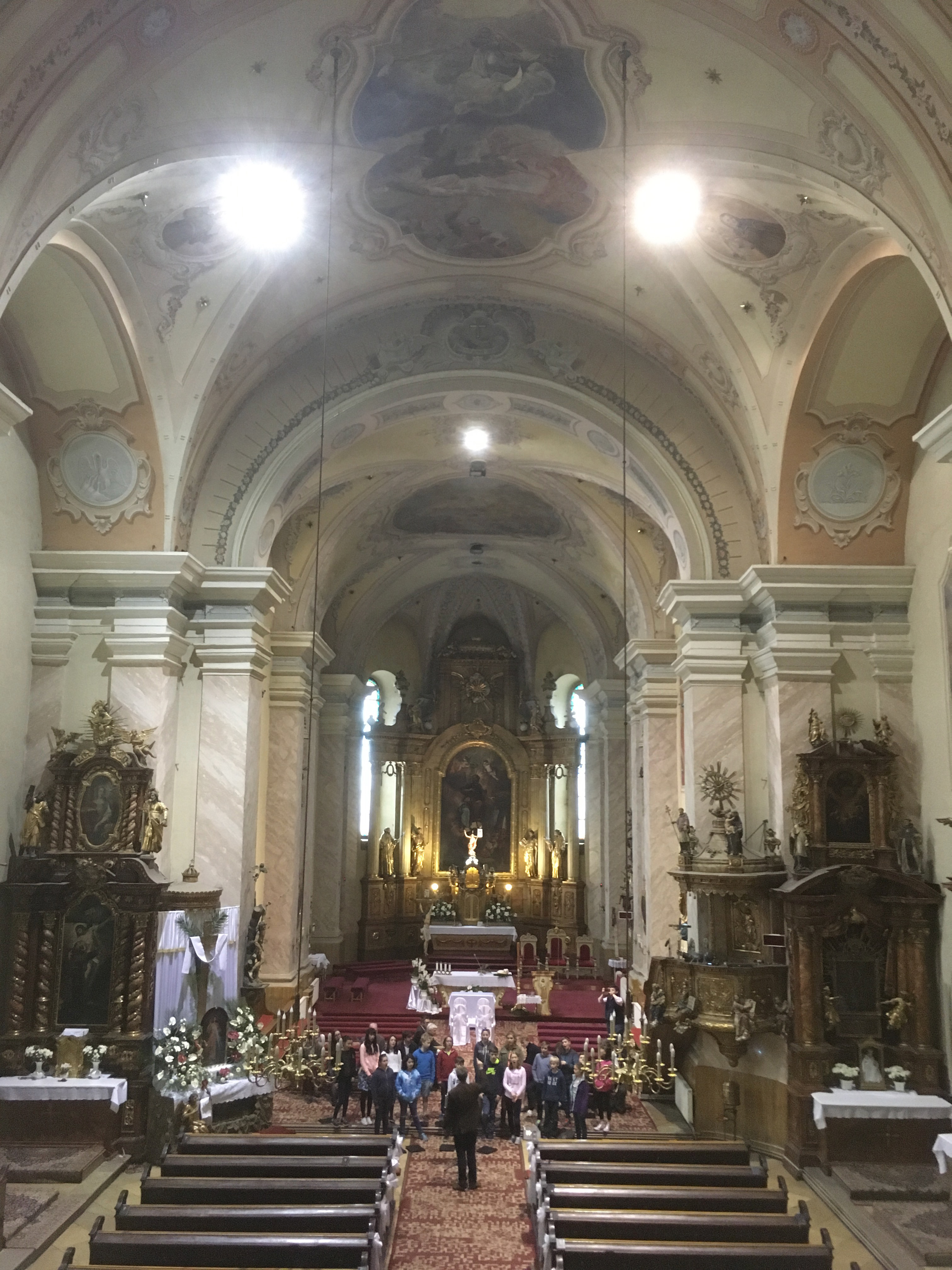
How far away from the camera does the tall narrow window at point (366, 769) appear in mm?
25906

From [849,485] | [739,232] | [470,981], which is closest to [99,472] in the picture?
[739,232]

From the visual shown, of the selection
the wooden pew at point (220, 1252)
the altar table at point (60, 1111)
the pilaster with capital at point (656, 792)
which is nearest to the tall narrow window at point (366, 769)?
the pilaster with capital at point (656, 792)

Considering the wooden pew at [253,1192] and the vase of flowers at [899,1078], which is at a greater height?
the vase of flowers at [899,1078]

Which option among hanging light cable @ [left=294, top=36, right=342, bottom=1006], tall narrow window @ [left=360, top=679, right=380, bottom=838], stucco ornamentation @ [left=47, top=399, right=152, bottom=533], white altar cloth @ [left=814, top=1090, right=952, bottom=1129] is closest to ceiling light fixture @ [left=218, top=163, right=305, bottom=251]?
hanging light cable @ [left=294, top=36, right=342, bottom=1006]

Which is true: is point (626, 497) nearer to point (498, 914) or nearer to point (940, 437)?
point (940, 437)

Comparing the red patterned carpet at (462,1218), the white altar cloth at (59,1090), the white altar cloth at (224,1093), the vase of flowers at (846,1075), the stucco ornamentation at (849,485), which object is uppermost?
the stucco ornamentation at (849,485)

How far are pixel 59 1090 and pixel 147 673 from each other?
4.66 meters

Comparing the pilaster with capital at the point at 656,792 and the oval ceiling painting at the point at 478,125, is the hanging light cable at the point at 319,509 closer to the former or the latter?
the oval ceiling painting at the point at 478,125

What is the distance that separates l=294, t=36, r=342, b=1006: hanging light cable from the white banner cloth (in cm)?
618

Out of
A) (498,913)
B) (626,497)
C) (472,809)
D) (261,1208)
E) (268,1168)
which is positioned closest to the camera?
(261,1208)

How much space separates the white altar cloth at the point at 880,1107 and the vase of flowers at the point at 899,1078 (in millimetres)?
64

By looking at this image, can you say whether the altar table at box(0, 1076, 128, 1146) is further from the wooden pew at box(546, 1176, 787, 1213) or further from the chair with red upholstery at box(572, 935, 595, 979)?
the chair with red upholstery at box(572, 935, 595, 979)

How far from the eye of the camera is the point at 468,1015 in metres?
17.2

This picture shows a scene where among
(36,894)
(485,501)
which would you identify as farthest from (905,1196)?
(485,501)
